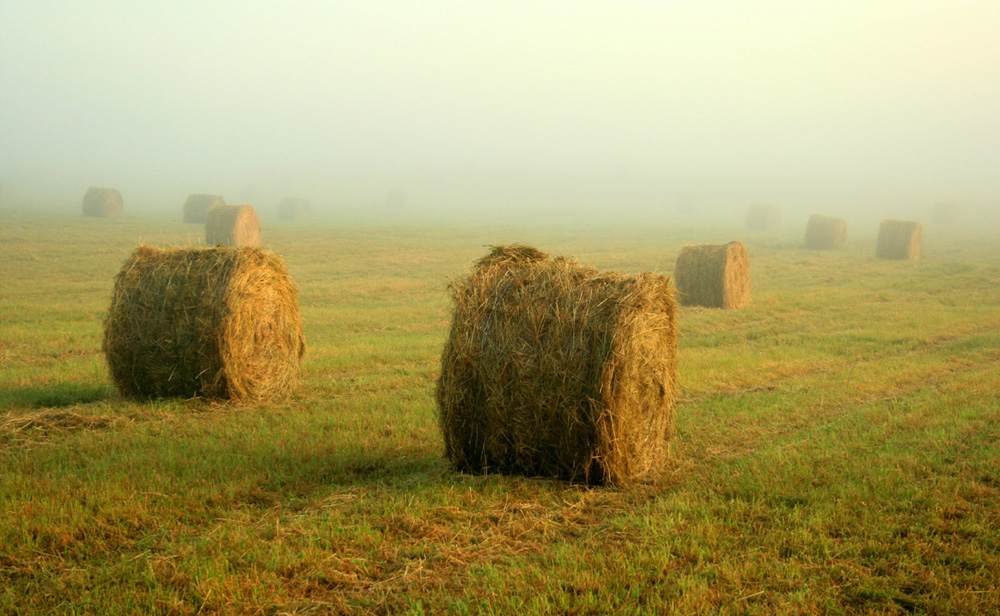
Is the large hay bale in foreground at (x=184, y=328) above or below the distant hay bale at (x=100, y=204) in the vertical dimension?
below

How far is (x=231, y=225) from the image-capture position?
2934cm

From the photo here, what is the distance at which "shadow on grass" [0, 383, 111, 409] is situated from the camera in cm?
885

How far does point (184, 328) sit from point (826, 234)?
3494 centimetres

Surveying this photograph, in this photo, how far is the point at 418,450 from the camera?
7738mm

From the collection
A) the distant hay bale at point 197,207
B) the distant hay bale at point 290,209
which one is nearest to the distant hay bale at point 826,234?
the distant hay bale at point 197,207

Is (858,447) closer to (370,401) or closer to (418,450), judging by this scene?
(418,450)

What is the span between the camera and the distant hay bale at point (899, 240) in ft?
106

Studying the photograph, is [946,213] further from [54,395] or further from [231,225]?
[54,395]

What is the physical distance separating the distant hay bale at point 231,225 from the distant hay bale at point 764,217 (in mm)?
43166

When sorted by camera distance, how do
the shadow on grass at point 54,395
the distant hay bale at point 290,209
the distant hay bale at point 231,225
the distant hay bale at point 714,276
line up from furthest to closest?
the distant hay bale at point 290,209 → the distant hay bale at point 231,225 → the distant hay bale at point 714,276 → the shadow on grass at point 54,395

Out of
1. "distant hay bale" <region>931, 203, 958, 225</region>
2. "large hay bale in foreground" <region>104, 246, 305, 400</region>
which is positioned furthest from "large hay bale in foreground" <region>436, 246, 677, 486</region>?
"distant hay bale" <region>931, 203, 958, 225</region>

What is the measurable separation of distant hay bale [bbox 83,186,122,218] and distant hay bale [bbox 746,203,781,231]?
46058 millimetres

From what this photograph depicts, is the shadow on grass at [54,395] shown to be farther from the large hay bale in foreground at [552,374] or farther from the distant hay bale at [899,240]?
the distant hay bale at [899,240]

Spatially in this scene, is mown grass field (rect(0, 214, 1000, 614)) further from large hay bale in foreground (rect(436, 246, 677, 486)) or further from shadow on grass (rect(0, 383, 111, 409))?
large hay bale in foreground (rect(436, 246, 677, 486))
